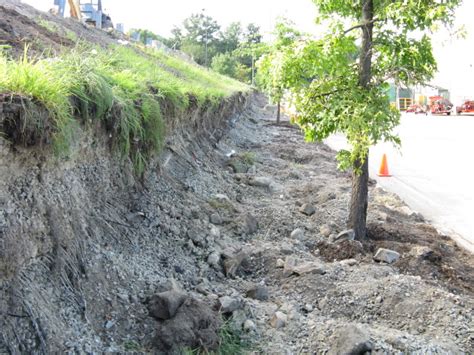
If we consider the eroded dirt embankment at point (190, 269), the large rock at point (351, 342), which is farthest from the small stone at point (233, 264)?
the large rock at point (351, 342)

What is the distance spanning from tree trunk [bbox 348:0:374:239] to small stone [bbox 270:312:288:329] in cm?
256

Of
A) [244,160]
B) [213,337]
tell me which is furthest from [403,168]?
[213,337]

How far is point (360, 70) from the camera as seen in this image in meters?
6.58

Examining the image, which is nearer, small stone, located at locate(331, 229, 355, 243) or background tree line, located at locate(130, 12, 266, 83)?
small stone, located at locate(331, 229, 355, 243)

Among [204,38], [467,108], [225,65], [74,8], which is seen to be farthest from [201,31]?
[74,8]

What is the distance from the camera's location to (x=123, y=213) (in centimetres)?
506

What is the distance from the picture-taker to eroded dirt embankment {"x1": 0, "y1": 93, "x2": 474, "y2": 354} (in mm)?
3422

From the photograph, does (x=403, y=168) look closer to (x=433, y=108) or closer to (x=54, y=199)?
(x=54, y=199)

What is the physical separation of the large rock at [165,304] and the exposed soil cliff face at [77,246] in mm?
92

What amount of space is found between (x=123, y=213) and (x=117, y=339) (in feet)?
5.44

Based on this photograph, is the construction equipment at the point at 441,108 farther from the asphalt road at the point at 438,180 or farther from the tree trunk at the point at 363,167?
the tree trunk at the point at 363,167

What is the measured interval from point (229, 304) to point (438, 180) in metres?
9.88

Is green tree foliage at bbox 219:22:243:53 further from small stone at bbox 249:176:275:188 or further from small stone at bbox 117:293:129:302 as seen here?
small stone at bbox 117:293:129:302

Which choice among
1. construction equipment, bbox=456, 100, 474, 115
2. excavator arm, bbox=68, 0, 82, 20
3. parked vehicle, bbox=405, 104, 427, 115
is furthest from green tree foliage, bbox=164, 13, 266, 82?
excavator arm, bbox=68, 0, 82, 20
